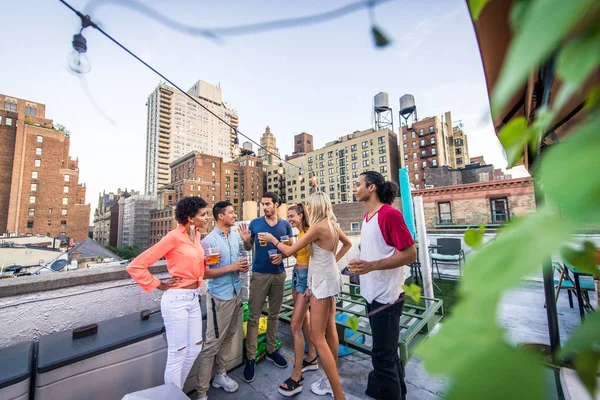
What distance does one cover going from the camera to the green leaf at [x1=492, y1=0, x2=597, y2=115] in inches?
12.2

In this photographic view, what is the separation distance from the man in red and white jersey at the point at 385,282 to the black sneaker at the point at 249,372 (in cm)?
153

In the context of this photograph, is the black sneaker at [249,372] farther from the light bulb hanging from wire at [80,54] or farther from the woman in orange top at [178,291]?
the light bulb hanging from wire at [80,54]

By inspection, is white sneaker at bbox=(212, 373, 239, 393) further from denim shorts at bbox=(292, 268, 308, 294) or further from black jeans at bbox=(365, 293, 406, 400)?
black jeans at bbox=(365, 293, 406, 400)

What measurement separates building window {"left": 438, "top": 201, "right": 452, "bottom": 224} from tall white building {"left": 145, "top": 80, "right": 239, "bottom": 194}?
6425 centimetres

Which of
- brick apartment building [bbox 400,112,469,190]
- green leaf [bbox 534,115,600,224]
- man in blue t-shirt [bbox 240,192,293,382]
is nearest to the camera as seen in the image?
green leaf [bbox 534,115,600,224]

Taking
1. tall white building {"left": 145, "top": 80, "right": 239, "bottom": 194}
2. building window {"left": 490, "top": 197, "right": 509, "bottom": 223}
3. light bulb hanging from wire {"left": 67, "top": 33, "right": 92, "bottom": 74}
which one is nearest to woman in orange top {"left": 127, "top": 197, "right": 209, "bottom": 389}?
light bulb hanging from wire {"left": 67, "top": 33, "right": 92, "bottom": 74}

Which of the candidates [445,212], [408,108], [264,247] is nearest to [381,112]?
[408,108]

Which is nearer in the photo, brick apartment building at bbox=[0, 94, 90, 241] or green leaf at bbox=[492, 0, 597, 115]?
green leaf at bbox=[492, 0, 597, 115]

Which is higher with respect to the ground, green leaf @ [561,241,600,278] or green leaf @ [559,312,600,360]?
green leaf @ [561,241,600,278]

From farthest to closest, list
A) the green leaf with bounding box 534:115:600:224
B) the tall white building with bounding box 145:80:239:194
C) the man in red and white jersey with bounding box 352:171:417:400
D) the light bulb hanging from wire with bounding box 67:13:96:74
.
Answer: the tall white building with bounding box 145:80:239:194
the light bulb hanging from wire with bounding box 67:13:96:74
the man in red and white jersey with bounding box 352:171:417:400
the green leaf with bounding box 534:115:600:224

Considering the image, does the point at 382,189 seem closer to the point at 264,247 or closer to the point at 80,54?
the point at 264,247

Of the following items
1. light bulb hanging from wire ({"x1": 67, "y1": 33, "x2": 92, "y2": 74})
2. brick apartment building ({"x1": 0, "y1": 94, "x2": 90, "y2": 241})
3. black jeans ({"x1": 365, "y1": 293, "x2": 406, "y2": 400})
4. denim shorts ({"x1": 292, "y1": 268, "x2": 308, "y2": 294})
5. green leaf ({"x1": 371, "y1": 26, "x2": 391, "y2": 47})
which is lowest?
black jeans ({"x1": 365, "y1": 293, "x2": 406, "y2": 400})

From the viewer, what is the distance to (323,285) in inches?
107

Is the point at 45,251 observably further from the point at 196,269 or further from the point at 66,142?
the point at 66,142
